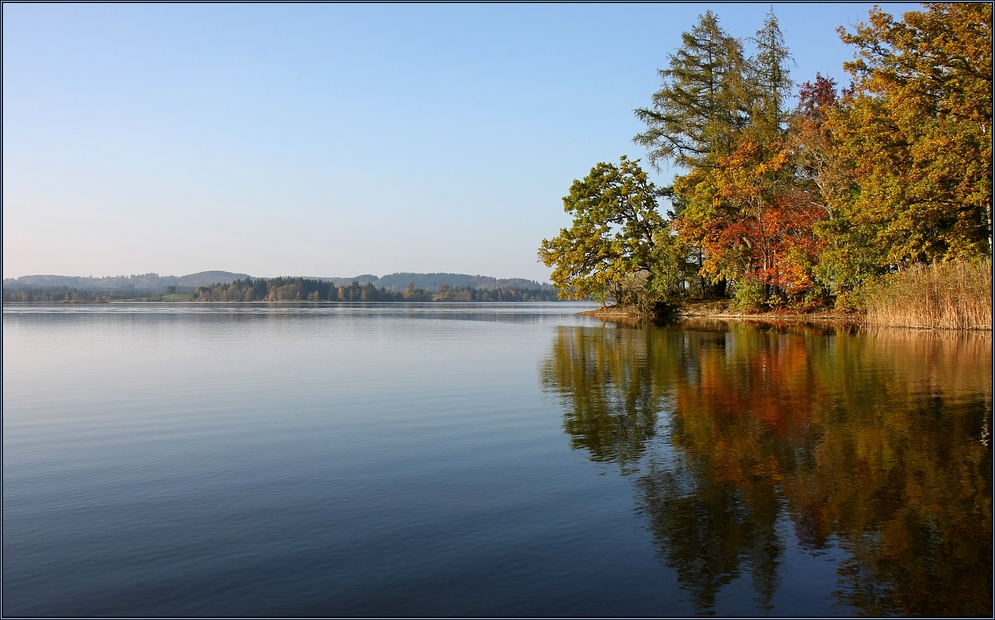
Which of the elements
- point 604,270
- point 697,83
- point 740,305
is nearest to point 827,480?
point 740,305

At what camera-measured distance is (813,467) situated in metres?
8.04

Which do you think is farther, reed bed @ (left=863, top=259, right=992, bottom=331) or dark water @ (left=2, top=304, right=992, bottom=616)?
reed bed @ (left=863, top=259, right=992, bottom=331)

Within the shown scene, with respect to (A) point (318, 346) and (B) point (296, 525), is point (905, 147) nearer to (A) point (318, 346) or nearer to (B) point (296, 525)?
(A) point (318, 346)

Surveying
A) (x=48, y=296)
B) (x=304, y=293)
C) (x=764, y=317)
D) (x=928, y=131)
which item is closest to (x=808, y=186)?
(x=764, y=317)

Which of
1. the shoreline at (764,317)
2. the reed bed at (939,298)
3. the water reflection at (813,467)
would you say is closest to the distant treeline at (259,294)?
the shoreline at (764,317)

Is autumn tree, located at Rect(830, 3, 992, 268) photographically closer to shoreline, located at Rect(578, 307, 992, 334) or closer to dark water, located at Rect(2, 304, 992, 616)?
shoreline, located at Rect(578, 307, 992, 334)

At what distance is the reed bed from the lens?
2775cm

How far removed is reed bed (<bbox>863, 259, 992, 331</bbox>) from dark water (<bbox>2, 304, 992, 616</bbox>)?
14.8 meters

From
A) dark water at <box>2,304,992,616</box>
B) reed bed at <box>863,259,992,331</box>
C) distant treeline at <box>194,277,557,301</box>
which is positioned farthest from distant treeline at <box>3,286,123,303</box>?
dark water at <box>2,304,992,616</box>

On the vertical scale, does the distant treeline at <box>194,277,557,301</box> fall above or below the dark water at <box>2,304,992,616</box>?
above

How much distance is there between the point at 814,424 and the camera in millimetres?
10430

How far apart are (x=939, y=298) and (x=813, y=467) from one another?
25.4 metres

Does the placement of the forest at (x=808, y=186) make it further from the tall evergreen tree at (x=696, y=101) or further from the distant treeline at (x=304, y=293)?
the distant treeline at (x=304, y=293)

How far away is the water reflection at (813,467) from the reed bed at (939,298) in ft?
39.8
